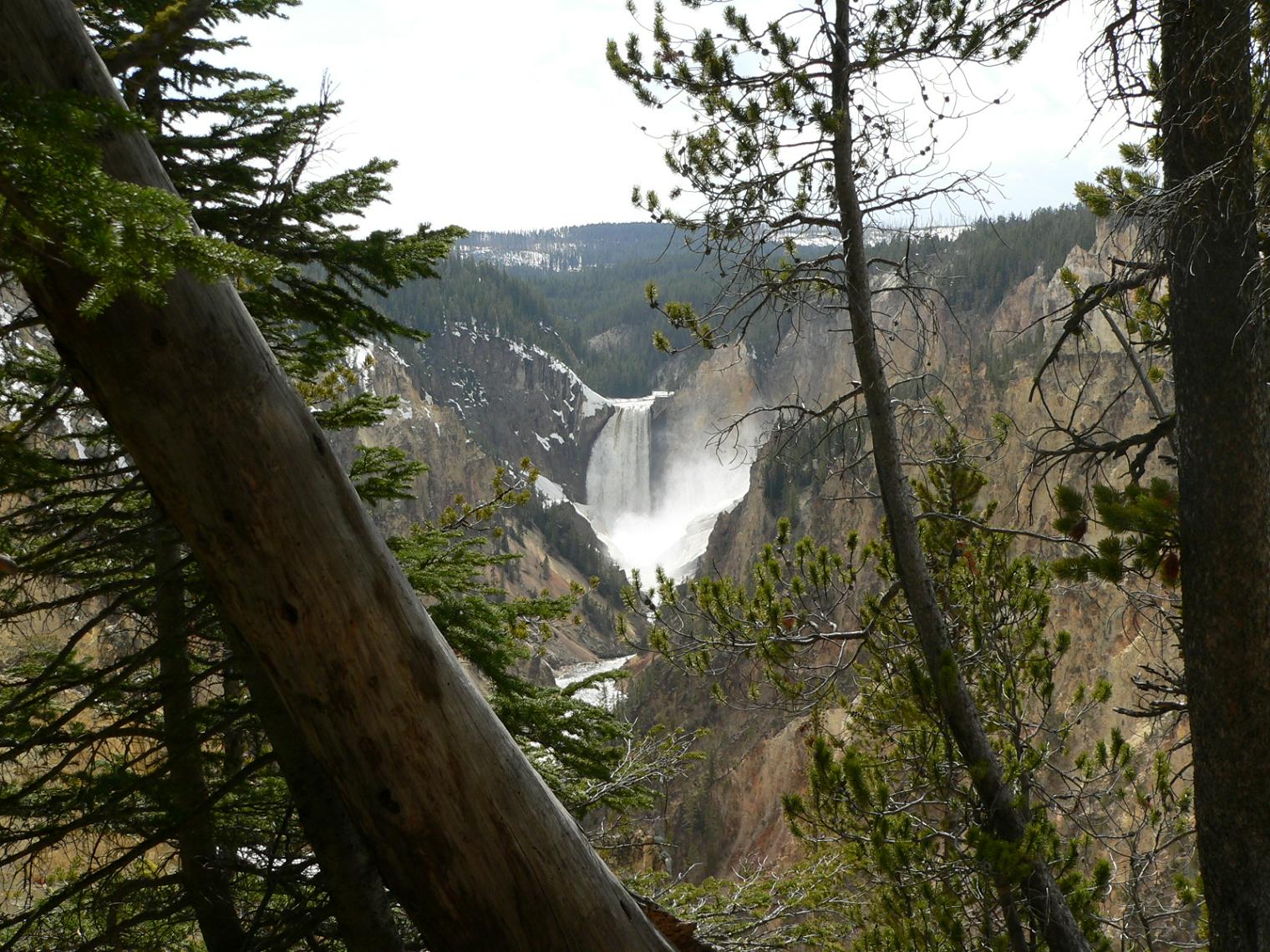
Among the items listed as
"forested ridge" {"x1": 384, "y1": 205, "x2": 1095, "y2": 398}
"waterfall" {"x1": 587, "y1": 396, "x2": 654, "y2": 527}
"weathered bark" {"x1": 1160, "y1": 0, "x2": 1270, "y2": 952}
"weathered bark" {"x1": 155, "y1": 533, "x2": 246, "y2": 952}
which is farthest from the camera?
"waterfall" {"x1": 587, "y1": 396, "x2": 654, "y2": 527}

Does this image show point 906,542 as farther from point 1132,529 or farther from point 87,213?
point 87,213

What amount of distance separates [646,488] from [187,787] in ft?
272

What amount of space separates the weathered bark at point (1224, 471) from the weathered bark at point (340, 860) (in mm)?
2717

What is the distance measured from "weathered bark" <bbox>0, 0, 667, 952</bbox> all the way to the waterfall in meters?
82.1

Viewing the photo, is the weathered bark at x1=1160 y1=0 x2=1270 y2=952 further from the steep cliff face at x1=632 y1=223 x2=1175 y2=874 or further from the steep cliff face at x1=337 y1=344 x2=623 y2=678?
the steep cliff face at x1=337 y1=344 x2=623 y2=678

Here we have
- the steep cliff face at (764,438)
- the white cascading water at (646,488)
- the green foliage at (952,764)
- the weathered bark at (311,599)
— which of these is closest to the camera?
the weathered bark at (311,599)

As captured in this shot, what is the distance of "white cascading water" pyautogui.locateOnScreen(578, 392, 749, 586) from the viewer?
8075 centimetres

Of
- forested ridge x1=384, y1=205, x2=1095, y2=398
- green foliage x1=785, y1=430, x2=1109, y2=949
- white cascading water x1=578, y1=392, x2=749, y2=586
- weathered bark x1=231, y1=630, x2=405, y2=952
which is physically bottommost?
white cascading water x1=578, y1=392, x2=749, y2=586

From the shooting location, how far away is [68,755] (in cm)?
276

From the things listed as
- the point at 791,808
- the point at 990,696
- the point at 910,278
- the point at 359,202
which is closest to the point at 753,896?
the point at 791,808

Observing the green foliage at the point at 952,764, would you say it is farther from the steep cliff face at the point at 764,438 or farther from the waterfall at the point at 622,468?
the waterfall at the point at 622,468

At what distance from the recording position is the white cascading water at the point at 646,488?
80.8 meters

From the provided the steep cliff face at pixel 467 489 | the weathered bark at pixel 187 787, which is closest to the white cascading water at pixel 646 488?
the steep cliff face at pixel 467 489

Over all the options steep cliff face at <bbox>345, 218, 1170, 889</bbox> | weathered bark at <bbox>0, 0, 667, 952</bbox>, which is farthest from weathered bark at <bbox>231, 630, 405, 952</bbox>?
steep cliff face at <bbox>345, 218, 1170, 889</bbox>
